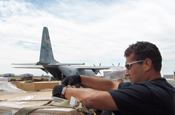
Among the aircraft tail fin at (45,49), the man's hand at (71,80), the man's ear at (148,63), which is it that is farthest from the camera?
the aircraft tail fin at (45,49)

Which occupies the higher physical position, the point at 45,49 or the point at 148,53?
the point at 45,49

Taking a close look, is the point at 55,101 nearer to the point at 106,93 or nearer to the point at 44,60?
the point at 106,93

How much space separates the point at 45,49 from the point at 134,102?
15553 mm

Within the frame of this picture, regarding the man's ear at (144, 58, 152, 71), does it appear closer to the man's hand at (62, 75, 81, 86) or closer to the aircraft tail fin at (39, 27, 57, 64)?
the man's hand at (62, 75, 81, 86)

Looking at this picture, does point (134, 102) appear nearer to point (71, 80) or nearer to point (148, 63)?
point (148, 63)

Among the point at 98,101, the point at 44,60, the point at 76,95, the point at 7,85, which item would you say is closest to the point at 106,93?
the point at 98,101

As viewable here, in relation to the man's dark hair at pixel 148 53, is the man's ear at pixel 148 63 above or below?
below

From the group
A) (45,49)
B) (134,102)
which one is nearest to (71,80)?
(134,102)

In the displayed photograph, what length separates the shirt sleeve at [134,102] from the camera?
3.41 ft

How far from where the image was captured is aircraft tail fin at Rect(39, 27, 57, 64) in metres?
15.4

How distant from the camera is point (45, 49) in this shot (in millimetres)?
15898

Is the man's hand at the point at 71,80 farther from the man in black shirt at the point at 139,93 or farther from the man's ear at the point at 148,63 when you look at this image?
the man's ear at the point at 148,63

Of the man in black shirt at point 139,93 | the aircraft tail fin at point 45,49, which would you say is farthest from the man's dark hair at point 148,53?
the aircraft tail fin at point 45,49

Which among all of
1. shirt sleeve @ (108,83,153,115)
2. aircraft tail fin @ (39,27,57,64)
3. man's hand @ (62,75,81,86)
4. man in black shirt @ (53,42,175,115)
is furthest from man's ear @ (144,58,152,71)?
aircraft tail fin @ (39,27,57,64)
